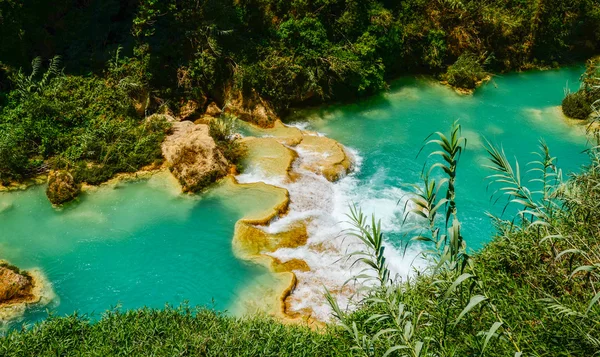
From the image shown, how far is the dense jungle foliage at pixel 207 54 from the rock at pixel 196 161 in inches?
40.9

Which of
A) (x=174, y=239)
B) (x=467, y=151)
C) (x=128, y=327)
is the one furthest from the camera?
(x=467, y=151)

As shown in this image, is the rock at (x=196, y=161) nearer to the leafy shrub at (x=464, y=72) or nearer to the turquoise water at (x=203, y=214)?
the turquoise water at (x=203, y=214)

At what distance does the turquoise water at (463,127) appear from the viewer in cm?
1385

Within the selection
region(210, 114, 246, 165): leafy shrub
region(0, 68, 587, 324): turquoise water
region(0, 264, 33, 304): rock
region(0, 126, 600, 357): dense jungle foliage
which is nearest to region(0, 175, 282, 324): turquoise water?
region(0, 68, 587, 324): turquoise water

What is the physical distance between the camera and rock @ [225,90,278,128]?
54.9ft

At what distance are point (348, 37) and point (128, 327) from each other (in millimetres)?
13964

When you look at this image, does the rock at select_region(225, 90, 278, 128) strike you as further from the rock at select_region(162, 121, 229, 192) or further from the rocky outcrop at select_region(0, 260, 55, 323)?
the rocky outcrop at select_region(0, 260, 55, 323)

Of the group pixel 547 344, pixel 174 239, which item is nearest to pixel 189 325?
pixel 174 239

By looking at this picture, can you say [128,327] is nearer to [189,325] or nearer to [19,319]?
[189,325]

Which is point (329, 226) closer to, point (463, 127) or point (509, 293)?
point (509, 293)

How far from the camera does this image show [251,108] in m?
16.9

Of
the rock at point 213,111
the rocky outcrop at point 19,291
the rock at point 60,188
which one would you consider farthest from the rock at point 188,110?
the rocky outcrop at point 19,291

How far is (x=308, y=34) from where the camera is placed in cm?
1770

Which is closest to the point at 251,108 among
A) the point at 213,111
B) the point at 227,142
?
the point at 213,111
